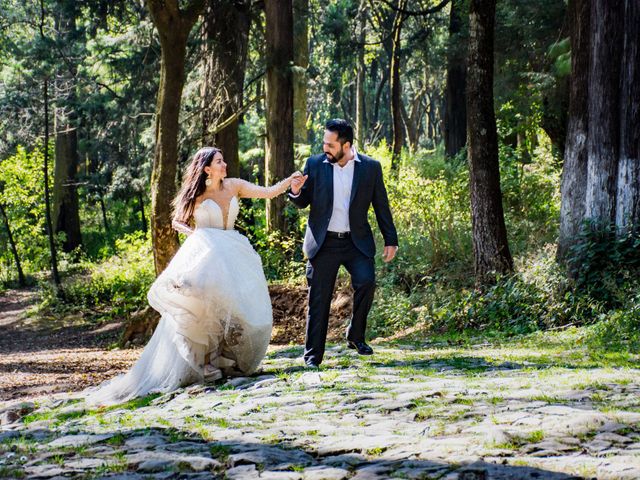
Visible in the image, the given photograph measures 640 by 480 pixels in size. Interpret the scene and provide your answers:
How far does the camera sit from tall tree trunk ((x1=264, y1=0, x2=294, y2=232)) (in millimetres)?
21250

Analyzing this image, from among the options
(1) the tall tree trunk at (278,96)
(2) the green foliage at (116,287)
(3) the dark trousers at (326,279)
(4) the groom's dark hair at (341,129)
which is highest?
(1) the tall tree trunk at (278,96)

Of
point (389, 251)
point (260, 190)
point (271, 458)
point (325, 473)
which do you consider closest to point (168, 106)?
point (260, 190)

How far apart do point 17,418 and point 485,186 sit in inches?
337

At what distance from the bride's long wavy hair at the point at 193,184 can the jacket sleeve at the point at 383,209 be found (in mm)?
1631

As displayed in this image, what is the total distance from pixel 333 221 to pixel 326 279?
585mm

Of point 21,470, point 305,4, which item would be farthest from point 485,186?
point 305,4

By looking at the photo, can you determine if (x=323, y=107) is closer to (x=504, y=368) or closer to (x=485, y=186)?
(x=485, y=186)

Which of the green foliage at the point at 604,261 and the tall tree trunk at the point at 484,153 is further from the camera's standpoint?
the tall tree trunk at the point at 484,153

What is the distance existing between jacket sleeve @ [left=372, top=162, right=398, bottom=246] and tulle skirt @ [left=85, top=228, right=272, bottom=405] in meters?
1.35

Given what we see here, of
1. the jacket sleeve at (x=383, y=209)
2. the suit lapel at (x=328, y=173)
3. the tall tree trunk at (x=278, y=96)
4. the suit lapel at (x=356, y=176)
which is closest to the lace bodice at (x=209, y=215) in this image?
the suit lapel at (x=328, y=173)

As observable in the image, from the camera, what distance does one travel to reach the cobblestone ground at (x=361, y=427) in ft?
16.3

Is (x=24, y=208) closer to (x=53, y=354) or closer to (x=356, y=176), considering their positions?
(x=53, y=354)

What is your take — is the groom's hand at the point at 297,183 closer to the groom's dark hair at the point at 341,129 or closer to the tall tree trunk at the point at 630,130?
the groom's dark hair at the point at 341,129

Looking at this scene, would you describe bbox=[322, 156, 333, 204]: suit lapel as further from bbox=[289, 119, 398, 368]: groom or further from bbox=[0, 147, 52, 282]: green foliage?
bbox=[0, 147, 52, 282]: green foliage
